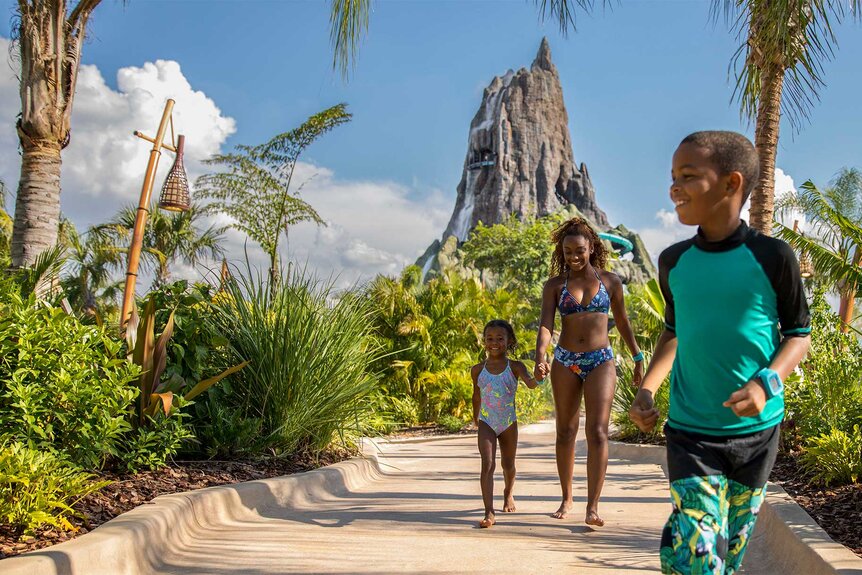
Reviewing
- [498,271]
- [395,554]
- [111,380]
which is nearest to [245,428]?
[111,380]

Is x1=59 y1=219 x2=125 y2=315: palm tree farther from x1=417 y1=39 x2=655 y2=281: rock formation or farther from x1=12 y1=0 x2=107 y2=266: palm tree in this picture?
x1=417 y1=39 x2=655 y2=281: rock formation

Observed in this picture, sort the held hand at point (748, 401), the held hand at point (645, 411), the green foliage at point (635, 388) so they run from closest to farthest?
the held hand at point (748, 401), the held hand at point (645, 411), the green foliage at point (635, 388)

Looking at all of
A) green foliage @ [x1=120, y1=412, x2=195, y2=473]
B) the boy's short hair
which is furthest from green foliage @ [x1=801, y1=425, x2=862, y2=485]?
green foliage @ [x1=120, y1=412, x2=195, y2=473]

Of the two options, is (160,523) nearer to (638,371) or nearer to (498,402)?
(498,402)

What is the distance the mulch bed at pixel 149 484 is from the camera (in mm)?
3914

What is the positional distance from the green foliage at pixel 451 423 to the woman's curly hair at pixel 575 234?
9691 millimetres

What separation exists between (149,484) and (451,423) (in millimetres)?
10396

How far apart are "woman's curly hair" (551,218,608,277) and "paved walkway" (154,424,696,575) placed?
180 centimetres

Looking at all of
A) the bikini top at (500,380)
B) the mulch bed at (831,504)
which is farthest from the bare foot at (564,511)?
the mulch bed at (831,504)

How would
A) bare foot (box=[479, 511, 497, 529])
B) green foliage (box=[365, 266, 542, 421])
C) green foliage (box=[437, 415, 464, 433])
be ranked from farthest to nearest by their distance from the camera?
1. green foliage (box=[365, 266, 542, 421])
2. green foliage (box=[437, 415, 464, 433])
3. bare foot (box=[479, 511, 497, 529])

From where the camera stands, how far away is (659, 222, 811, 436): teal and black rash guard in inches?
101

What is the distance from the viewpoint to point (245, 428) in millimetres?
6715

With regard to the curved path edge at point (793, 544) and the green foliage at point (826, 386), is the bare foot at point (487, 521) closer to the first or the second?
the curved path edge at point (793, 544)

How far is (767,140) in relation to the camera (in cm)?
894
